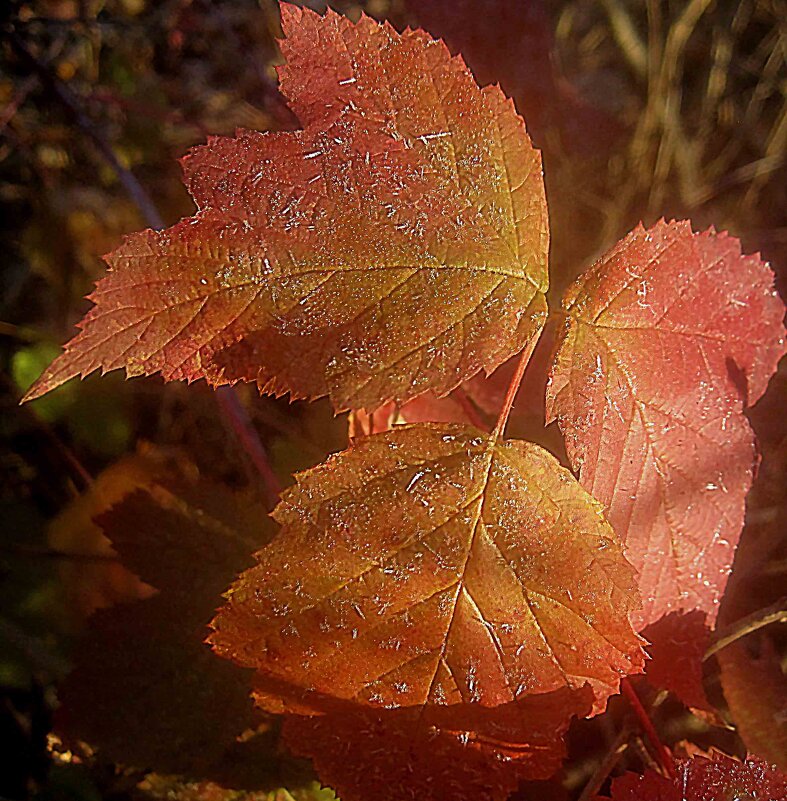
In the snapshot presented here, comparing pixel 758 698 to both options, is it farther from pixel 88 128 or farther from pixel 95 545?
pixel 88 128

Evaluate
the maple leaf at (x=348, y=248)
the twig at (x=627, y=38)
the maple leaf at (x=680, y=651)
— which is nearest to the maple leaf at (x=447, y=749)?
the maple leaf at (x=680, y=651)

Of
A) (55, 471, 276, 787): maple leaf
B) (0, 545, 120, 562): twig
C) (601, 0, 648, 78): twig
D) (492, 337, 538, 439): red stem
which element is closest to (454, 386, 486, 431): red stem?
(492, 337, 538, 439): red stem

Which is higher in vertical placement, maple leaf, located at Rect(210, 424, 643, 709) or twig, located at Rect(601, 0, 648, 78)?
twig, located at Rect(601, 0, 648, 78)

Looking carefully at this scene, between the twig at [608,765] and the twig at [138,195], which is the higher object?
the twig at [138,195]

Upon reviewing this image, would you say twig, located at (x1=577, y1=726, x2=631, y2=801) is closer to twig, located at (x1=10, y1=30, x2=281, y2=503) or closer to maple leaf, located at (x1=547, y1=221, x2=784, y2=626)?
maple leaf, located at (x1=547, y1=221, x2=784, y2=626)

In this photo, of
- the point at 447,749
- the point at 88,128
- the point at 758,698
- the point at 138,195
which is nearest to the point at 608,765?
the point at 758,698

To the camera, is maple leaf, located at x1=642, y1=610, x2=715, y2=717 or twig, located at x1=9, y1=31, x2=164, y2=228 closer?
maple leaf, located at x1=642, y1=610, x2=715, y2=717

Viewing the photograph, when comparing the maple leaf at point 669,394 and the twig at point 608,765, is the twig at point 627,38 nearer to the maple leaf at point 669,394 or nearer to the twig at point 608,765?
the maple leaf at point 669,394
